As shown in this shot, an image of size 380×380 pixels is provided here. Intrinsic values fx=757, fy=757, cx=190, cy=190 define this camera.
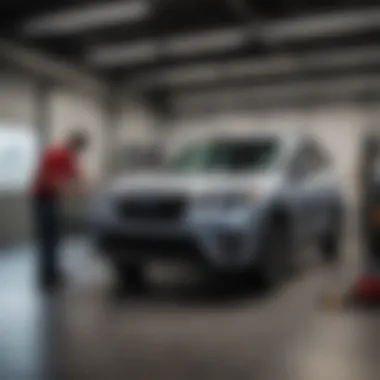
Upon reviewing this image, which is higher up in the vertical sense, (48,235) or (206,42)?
(206,42)

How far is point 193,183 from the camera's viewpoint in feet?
25.7

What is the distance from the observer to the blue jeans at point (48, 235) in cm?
865

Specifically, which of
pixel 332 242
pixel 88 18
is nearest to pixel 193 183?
pixel 332 242

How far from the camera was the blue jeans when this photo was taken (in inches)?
340

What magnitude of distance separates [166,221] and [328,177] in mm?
3664

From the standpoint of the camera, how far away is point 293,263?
33.7ft

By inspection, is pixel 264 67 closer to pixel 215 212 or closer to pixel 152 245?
pixel 215 212

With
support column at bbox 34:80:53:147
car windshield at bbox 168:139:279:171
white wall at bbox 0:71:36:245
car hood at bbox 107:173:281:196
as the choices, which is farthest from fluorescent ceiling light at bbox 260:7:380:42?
white wall at bbox 0:71:36:245

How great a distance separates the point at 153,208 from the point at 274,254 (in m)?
1.41

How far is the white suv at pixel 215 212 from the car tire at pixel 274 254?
1 centimetres

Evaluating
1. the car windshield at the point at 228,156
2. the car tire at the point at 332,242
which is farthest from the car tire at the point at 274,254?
Result: the car tire at the point at 332,242

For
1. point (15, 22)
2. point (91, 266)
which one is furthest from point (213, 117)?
point (91, 266)

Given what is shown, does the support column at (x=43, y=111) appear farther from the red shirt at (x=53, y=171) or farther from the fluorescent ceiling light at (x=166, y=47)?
the red shirt at (x=53, y=171)

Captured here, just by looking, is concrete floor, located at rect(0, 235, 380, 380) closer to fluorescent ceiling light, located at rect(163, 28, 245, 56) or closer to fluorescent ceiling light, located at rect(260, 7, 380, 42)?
fluorescent ceiling light, located at rect(260, 7, 380, 42)
